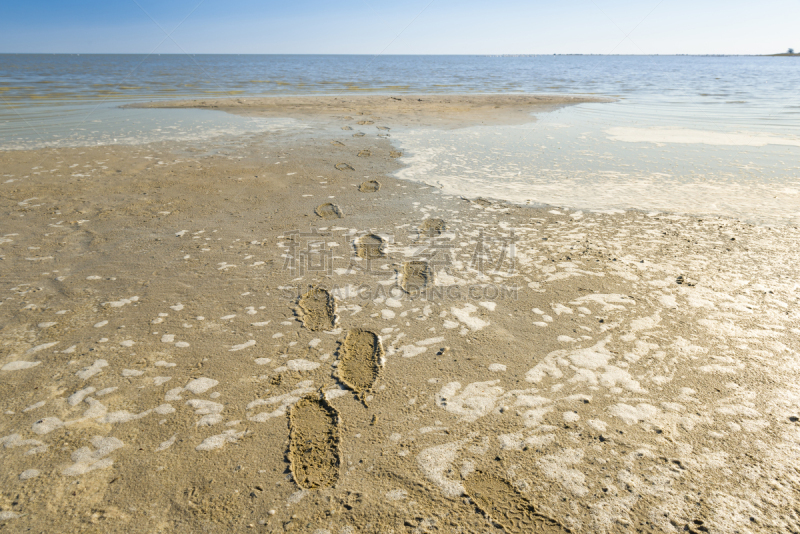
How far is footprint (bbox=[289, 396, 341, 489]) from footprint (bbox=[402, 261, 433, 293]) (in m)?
1.49

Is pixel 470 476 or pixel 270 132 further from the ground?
pixel 270 132

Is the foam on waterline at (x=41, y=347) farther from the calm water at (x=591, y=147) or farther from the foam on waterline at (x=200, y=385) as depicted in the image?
the calm water at (x=591, y=147)

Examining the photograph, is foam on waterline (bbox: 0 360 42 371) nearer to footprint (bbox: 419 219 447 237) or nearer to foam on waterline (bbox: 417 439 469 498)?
foam on waterline (bbox: 417 439 469 498)

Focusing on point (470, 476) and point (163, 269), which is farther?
point (163, 269)

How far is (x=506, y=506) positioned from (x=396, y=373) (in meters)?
1.04

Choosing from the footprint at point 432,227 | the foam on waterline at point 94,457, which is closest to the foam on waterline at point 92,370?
the foam on waterline at point 94,457

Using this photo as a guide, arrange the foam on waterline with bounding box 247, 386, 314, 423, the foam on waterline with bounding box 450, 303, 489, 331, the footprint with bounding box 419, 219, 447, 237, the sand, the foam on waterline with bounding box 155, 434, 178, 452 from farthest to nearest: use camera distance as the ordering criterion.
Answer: the footprint with bounding box 419, 219, 447, 237
the foam on waterline with bounding box 450, 303, 489, 331
the foam on waterline with bounding box 247, 386, 314, 423
the foam on waterline with bounding box 155, 434, 178, 452
the sand

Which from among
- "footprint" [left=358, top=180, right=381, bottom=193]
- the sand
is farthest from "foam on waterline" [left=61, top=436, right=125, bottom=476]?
"footprint" [left=358, top=180, right=381, bottom=193]

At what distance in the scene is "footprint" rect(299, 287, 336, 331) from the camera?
3.22 m

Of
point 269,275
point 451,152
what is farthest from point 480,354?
point 451,152

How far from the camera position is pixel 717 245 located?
439cm

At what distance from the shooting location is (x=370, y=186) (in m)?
6.48

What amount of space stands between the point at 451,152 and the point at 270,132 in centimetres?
494

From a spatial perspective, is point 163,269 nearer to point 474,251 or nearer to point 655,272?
point 474,251
